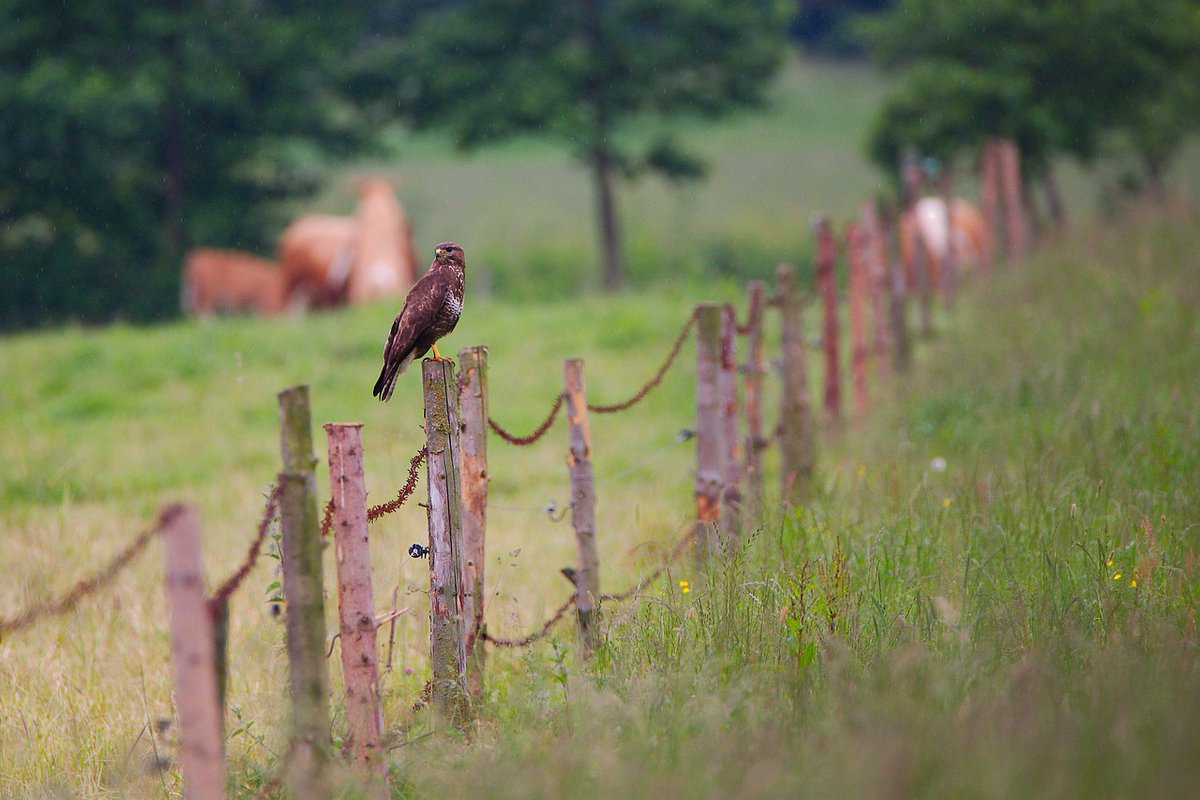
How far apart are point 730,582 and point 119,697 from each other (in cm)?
235

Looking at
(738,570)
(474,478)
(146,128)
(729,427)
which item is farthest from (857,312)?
(146,128)

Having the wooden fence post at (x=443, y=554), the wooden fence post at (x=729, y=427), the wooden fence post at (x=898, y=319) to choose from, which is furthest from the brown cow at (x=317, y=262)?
the wooden fence post at (x=443, y=554)

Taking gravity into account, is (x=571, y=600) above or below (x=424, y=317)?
below

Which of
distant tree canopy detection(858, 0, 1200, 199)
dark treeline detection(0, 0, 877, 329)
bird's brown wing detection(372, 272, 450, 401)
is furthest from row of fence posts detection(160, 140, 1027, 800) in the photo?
dark treeline detection(0, 0, 877, 329)

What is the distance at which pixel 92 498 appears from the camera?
8.32 meters

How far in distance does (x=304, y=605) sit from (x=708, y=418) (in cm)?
258

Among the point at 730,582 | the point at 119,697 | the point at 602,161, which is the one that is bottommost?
the point at 119,697

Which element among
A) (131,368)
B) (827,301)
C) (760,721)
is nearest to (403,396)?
(131,368)

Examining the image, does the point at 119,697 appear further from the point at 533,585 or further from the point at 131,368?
the point at 131,368

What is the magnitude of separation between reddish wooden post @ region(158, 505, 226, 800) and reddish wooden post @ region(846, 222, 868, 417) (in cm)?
638

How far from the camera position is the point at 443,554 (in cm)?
370

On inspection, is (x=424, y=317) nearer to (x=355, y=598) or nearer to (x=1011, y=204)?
(x=355, y=598)

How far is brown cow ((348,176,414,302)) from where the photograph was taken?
16.8m

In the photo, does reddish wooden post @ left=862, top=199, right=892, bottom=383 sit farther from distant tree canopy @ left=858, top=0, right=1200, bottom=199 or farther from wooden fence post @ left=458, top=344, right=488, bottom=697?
distant tree canopy @ left=858, top=0, right=1200, bottom=199
